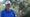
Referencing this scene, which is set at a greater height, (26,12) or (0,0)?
(0,0)

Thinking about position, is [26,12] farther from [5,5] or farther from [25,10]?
[5,5]

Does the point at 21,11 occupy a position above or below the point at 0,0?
below

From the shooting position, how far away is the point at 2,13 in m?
0.94

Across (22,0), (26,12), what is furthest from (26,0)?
(26,12)

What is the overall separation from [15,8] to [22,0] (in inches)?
6.0

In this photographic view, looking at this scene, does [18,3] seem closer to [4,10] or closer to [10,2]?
[10,2]

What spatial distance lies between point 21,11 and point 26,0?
0.56 feet

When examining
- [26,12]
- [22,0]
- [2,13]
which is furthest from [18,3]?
[2,13]

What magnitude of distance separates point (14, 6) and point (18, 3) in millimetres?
72

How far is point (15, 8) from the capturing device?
3.05 ft

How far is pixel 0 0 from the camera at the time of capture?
3.07 ft

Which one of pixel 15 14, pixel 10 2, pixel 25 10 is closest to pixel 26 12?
pixel 25 10

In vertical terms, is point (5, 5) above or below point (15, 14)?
above

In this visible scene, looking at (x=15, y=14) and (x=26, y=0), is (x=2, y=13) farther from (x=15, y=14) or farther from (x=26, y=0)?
(x=26, y=0)
